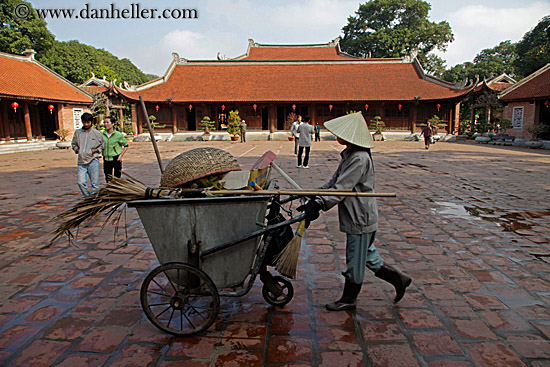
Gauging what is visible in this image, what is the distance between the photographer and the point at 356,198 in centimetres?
304

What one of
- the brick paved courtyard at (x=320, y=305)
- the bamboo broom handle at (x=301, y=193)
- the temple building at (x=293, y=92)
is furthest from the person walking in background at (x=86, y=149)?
the temple building at (x=293, y=92)

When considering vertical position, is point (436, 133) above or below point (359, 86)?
below

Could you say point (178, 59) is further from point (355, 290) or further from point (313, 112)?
point (355, 290)

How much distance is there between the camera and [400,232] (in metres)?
5.39

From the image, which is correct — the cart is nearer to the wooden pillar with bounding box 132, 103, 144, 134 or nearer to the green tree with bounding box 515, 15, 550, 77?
the wooden pillar with bounding box 132, 103, 144, 134

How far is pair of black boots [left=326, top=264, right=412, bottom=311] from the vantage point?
10.5 feet

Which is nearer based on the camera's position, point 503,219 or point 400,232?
point 400,232

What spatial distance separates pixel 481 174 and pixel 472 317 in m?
8.87

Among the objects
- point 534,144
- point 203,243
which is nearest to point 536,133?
point 534,144

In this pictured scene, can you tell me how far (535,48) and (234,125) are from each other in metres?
24.2

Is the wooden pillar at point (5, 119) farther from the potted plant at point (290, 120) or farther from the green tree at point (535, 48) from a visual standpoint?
the green tree at point (535, 48)

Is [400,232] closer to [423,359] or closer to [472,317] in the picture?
[472,317]

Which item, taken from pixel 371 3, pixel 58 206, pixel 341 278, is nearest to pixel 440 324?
pixel 341 278

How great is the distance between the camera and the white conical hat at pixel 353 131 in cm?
302
